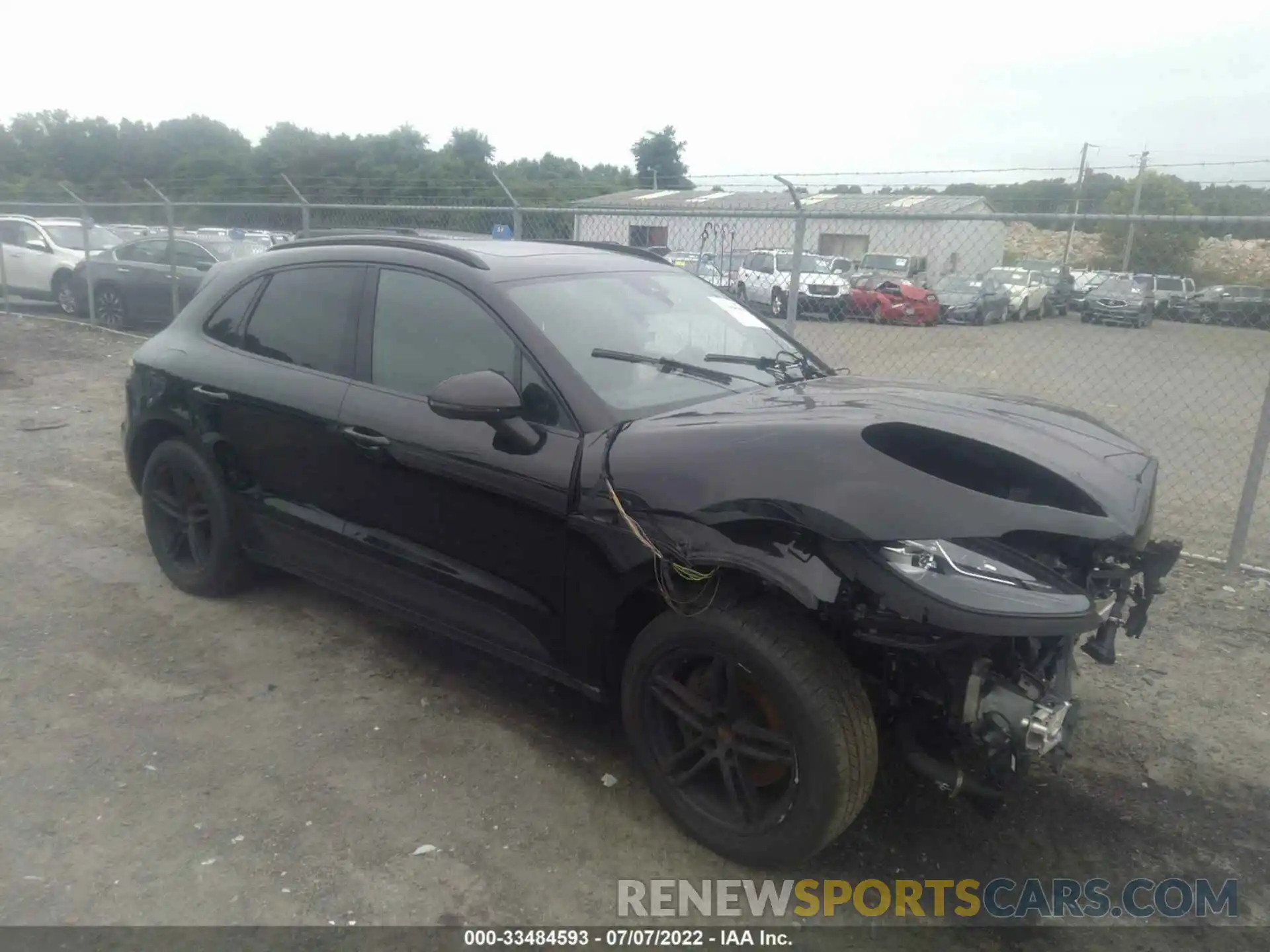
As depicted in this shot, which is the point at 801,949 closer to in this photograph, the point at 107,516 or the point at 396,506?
the point at 396,506

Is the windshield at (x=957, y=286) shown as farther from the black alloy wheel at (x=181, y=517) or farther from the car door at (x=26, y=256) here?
the car door at (x=26, y=256)

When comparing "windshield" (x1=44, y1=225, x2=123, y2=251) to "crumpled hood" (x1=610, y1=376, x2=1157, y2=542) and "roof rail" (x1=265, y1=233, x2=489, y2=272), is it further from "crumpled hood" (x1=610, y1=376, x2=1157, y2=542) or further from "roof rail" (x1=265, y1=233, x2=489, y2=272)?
"crumpled hood" (x1=610, y1=376, x2=1157, y2=542)

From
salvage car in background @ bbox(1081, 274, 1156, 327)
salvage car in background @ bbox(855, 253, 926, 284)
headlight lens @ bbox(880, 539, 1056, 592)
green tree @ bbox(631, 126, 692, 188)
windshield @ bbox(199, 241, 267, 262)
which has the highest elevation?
green tree @ bbox(631, 126, 692, 188)

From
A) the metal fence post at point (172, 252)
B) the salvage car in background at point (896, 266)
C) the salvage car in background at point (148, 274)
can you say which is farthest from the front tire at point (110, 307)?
the salvage car in background at point (896, 266)

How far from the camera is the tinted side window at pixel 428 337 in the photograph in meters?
3.31

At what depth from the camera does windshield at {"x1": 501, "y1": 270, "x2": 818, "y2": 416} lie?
127 inches

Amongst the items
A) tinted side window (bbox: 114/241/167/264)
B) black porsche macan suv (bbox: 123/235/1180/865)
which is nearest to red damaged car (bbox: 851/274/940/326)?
black porsche macan suv (bbox: 123/235/1180/865)

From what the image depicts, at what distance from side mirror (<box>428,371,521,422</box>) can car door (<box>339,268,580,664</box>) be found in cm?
16

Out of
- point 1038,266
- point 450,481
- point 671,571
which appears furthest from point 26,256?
point 671,571

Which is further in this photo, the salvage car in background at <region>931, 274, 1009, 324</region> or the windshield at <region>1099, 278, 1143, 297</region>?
the salvage car in background at <region>931, 274, 1009, 324</region>

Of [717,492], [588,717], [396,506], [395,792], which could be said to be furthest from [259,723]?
[717,492]

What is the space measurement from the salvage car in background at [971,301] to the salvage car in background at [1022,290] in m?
0.09

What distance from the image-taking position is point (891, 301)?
8297mm

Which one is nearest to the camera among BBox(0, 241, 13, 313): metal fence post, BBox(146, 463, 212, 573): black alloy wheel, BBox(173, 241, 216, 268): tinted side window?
BBox(146, 463, 212, 573): black alloy wheel
